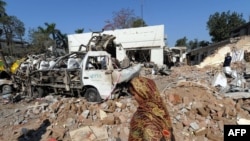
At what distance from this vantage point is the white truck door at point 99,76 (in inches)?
329

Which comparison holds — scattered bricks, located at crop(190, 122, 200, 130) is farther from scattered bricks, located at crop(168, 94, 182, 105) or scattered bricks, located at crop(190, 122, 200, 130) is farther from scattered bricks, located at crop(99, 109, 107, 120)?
scattered bricks, located at crop(99, 109, 107, 120)

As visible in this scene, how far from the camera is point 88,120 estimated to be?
7078 mm

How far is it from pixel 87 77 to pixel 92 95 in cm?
62

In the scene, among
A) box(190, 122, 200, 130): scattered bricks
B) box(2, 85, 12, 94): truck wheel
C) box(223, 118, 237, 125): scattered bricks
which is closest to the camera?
box(190, 122, 200, 130): scattered bricks

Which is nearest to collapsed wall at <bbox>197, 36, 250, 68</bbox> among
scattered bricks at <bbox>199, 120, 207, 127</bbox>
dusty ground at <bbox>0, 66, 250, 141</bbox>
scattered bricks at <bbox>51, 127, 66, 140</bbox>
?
dusty ground at <bbox>0, 66, 250, 141</bbox>

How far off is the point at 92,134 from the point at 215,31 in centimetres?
4060

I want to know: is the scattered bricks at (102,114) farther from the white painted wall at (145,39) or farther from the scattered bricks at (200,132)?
the white painted wall at (145,39)

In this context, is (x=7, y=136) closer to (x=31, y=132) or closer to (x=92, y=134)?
(x=31, y=132)

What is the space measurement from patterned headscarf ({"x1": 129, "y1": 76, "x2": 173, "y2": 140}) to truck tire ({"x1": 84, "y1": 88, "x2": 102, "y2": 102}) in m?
5.35

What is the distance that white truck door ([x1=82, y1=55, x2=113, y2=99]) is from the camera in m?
8.37

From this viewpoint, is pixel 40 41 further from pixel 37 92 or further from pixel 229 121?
pixel 229 121

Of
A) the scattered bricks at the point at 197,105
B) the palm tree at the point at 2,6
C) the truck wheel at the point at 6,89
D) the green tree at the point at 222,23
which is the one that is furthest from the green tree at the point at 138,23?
the scattered bricks at the point at 197,105

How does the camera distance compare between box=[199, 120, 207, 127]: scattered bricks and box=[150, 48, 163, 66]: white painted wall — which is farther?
box=[150, 48, 163, 66]: white painted wall

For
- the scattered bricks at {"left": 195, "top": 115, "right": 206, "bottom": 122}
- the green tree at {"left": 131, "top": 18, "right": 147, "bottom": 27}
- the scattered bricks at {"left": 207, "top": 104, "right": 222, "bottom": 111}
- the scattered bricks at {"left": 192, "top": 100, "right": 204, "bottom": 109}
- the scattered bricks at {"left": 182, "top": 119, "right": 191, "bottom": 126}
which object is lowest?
the scattered bricks at {"left": 182, "top": 119, "right": 191, "bottom": 126}
